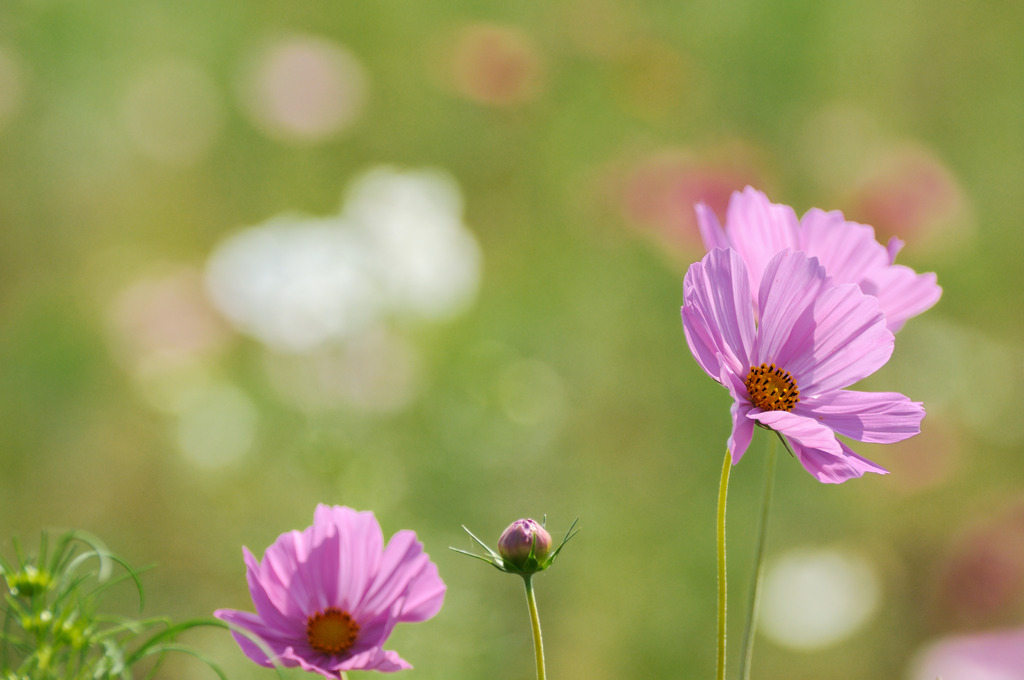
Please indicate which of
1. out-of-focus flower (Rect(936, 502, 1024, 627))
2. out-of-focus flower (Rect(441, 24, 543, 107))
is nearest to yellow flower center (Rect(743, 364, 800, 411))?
→ out-of-focus flower (Rect(936, 502, 1024, 627))

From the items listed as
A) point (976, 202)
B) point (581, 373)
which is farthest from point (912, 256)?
point (581, 373)

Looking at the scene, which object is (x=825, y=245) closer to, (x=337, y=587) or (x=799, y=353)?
(x=799, y=353)

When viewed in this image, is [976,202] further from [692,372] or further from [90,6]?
[90,6]

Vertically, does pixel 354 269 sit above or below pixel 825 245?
above

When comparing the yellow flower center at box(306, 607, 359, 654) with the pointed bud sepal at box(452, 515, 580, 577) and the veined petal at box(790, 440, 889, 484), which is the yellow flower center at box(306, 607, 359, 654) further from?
the veined petal at box(790, 440, 889, 484)

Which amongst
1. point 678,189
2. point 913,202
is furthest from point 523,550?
point 913,202

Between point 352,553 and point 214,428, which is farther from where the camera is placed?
point 214,428

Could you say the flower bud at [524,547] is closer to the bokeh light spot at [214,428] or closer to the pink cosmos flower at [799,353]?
the pink cosmos flower at [799,353]
